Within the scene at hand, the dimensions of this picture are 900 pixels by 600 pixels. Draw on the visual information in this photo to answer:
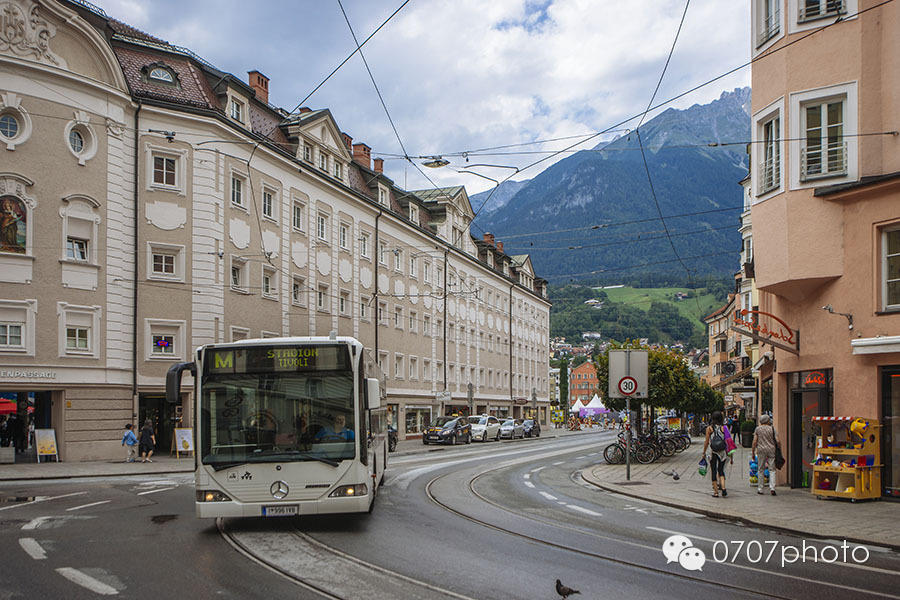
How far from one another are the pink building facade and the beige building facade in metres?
20.7

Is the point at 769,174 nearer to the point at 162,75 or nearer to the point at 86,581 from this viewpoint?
the point at 86,581

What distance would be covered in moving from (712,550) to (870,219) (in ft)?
30.5

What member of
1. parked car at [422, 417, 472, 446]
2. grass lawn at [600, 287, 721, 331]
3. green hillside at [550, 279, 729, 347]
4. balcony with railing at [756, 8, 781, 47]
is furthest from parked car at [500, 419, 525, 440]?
grass lawn at [600, 287, 721, 331]

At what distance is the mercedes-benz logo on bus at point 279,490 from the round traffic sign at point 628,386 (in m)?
12.8

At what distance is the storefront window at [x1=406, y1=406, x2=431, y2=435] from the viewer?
52.5 m

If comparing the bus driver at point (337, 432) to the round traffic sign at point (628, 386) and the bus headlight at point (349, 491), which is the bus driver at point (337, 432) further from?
the round traffic sign at point (628, 386)

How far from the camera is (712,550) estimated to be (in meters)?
10.6

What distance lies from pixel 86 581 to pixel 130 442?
21.7 m

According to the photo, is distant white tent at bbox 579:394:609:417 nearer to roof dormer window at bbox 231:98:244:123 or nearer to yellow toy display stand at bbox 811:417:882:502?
A: roof dormer window at bbox 231:98:244:123

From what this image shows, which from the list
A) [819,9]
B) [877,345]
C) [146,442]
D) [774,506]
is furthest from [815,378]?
[146,442]

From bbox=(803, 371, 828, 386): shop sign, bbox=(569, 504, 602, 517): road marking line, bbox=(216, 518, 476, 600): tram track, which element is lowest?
bbox=(569, 504, 602, 517): road marking line

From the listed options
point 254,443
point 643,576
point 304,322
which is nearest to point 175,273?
point 304,322

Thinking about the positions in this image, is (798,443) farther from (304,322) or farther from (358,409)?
(304,322)

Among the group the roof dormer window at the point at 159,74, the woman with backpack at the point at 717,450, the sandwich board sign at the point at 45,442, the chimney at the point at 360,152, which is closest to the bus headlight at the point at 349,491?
the woman with backpack at the point at 717,450
